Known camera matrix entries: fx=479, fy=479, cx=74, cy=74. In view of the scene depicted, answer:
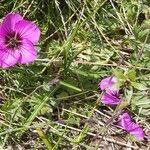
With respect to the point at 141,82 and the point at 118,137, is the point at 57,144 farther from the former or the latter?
the point at 141,82

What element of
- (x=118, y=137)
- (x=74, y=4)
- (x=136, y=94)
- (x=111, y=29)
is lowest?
(x=118, y=137)

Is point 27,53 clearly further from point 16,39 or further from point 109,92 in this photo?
point 109,92

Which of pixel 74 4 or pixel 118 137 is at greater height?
pixel 74 4

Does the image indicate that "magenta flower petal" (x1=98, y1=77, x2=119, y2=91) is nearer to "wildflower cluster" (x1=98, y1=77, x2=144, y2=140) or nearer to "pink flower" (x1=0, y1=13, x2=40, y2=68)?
"wildflower cluster" (x1=98, y1=77, x2=144, y2=140)

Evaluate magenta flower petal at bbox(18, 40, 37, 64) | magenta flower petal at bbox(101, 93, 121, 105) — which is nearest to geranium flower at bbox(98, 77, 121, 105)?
magenta flower petal at bbox(101, 93, 121, 105)

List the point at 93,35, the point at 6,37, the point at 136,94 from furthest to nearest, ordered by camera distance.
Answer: the point at 93,35, the point at 136,94, the point at 6,37

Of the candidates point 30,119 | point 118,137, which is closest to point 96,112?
point 118,137
